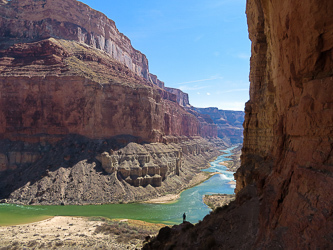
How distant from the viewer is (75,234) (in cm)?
3016

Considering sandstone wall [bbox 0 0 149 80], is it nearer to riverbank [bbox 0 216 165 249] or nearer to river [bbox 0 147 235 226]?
river [bbox 0 147 235 226]

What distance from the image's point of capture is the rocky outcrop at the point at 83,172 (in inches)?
1909

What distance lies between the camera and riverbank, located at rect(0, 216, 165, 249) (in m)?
26.5

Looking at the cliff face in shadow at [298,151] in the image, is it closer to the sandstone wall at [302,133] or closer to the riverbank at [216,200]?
the sandstone wall at [302,133]

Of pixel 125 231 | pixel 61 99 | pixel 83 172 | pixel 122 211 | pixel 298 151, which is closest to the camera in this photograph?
pixel 298 151

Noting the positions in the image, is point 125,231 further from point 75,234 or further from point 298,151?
point 298,151

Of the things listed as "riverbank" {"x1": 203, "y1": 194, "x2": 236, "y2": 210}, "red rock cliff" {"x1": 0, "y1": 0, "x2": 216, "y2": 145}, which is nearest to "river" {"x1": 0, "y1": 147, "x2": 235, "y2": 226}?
"riverbank" {"x1": 203, "y1": 194, "x2": 236, "y2": 210}

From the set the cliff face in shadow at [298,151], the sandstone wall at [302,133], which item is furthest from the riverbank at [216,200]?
the sandstone wall at [302,133]

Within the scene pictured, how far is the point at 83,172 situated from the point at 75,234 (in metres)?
23.8

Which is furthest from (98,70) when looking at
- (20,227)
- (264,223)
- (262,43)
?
(264,223)

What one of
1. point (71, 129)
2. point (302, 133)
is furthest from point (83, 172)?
point (302, 133)

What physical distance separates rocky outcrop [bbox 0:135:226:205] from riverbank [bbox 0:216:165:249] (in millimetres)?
12017

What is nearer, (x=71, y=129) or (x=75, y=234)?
(x=75, y=234)

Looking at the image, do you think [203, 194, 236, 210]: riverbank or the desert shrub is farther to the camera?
[203, 194, 236, 210]: riverbank
